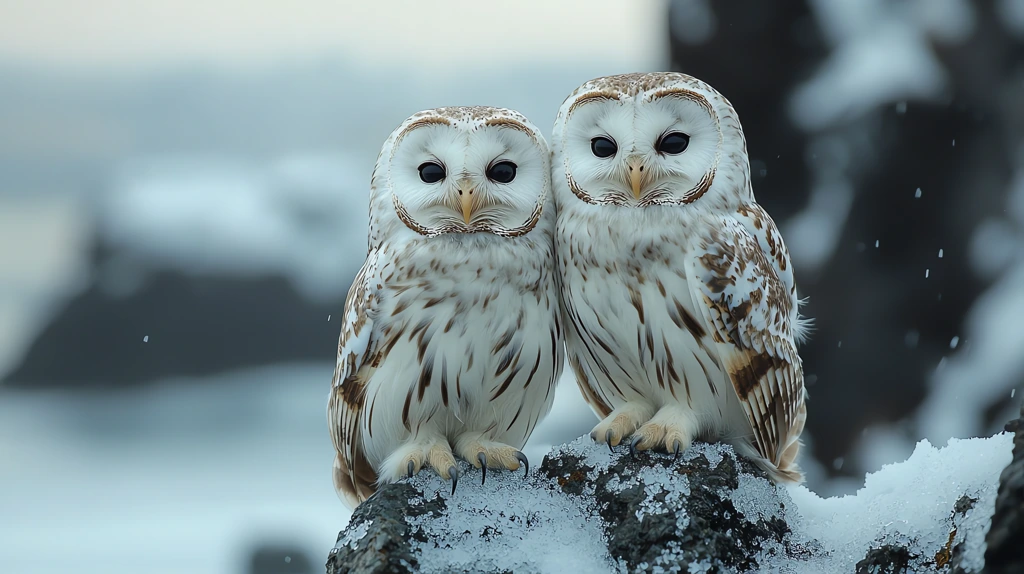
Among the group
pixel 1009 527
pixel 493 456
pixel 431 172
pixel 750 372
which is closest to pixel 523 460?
pixel 493 456

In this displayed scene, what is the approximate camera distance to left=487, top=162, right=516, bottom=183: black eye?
155 cm

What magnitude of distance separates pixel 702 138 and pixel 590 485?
26.2 inches

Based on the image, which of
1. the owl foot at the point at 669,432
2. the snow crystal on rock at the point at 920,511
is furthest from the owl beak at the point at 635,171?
the snow crystal on rock at the point at 920,511

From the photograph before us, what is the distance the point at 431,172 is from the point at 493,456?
0.54 metres

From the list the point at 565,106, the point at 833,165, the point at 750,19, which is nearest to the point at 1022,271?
the point at 833,165

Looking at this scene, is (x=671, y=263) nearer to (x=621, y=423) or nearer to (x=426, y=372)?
(x=621, y=423)

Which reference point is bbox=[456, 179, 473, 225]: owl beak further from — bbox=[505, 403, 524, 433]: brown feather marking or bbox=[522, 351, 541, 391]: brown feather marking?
bbox=[505, 403, 524, 433]: brown feather marking

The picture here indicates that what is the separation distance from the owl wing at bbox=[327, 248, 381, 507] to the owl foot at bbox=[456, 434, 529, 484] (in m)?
0.23

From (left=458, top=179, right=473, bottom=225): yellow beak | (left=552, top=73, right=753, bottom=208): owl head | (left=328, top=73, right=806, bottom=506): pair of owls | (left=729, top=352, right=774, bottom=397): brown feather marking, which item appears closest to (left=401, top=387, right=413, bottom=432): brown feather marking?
(left=328, top=73, right=806, bottom=506): pair of owls

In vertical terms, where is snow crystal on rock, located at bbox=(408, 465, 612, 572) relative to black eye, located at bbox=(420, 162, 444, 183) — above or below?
below

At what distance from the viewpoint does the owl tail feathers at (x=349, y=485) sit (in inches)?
70.2

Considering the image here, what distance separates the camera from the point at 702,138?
158cm

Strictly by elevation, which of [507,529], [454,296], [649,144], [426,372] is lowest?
[507,529]

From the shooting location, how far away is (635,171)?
4.97ft
